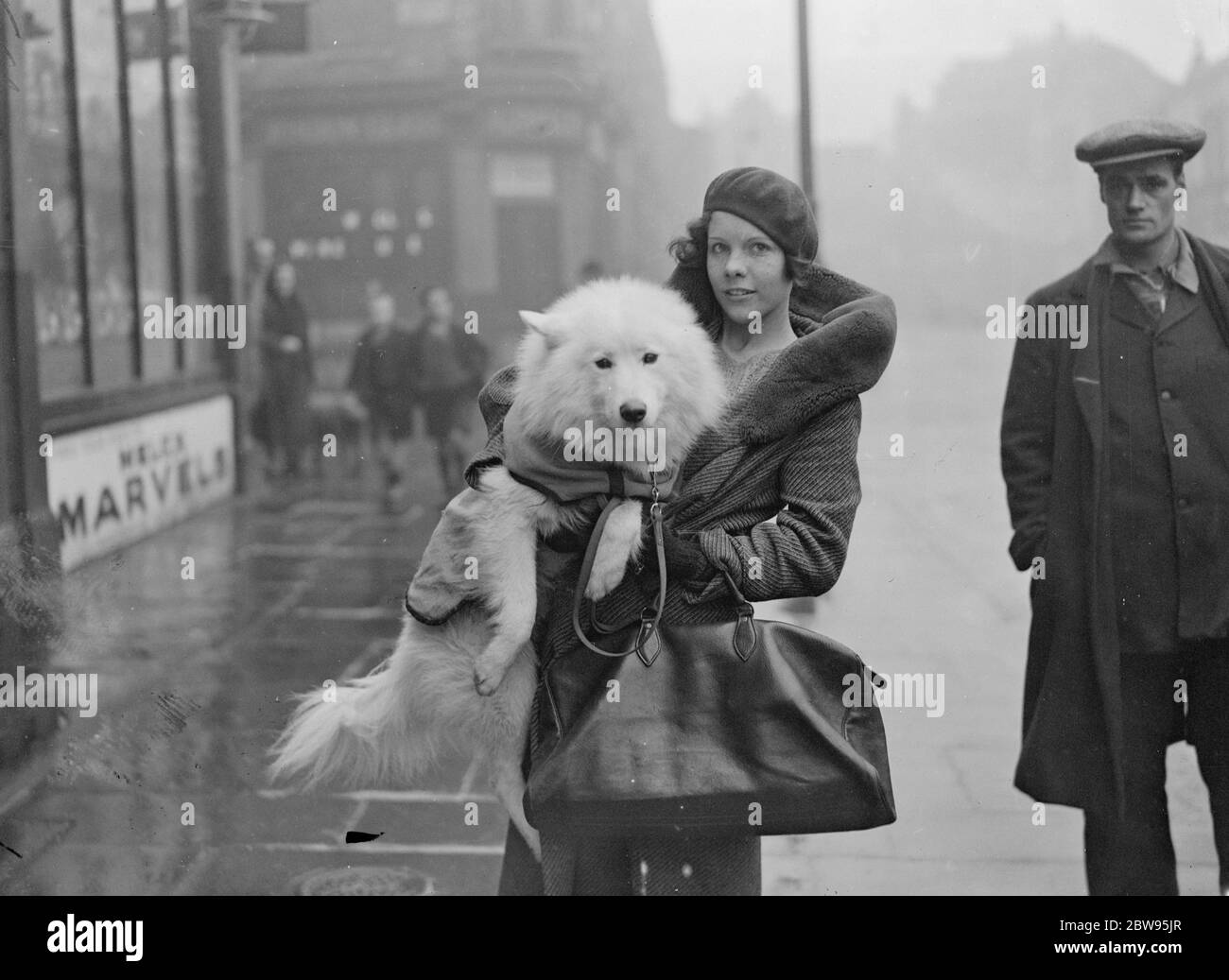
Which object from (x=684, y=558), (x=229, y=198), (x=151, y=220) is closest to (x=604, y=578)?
(x=684, y=558)

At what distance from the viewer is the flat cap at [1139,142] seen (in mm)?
3635

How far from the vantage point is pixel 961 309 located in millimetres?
8266

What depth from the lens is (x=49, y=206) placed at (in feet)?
22.4

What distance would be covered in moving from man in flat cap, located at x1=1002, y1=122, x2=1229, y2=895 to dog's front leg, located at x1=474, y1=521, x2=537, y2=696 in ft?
5.64

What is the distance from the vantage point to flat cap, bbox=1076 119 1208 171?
3.63 metres

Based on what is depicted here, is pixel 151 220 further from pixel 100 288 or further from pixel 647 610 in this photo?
pixel 647 610

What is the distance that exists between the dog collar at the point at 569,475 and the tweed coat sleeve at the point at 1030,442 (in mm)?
1441
